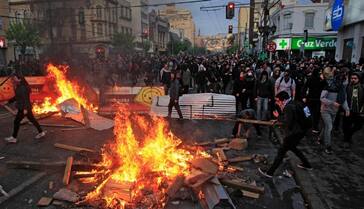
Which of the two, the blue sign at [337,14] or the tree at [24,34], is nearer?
the blue sign at [337,14]

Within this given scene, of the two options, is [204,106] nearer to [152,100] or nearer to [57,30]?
[152,100]

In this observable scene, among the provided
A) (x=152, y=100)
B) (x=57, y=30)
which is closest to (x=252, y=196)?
(x=152, y=100)

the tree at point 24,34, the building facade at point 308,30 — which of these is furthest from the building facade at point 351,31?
the tree at point 24,34

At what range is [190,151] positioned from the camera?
7.23m

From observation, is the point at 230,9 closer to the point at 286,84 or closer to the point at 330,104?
the point at 286,84

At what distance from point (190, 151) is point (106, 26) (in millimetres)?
47374

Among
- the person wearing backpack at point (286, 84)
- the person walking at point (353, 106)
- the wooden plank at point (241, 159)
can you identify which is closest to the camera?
the wooden plank at point (241, 159)

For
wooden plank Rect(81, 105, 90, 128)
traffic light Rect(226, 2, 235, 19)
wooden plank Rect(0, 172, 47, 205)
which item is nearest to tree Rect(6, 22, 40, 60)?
traffic light Rect(226, 2, 235, 19)

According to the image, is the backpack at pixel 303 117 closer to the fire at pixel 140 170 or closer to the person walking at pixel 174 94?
the fire at pixel 140 170

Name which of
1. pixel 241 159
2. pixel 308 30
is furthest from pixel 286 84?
pixel 308 30

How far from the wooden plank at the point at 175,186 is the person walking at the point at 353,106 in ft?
16.5

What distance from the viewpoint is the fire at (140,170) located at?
5141 mm

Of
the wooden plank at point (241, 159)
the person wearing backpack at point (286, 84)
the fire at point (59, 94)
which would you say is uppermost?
the person wearing backpack at point (286, 84)

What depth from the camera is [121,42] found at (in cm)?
5119
